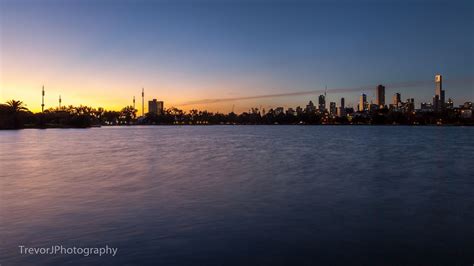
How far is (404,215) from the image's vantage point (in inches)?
623

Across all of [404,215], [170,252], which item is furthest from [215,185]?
[170,252]

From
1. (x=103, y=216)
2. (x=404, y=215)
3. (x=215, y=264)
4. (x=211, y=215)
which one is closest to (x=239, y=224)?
(x=211, y=215)

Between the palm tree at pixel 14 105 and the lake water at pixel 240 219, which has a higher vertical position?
the palm tree at pixel 14 105

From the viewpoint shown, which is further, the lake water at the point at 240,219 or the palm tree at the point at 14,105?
the palm tree at the point at 14,105

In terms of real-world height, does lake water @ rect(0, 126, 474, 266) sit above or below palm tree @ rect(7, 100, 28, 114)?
below

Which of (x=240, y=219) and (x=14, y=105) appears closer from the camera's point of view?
(x=240, y=219)

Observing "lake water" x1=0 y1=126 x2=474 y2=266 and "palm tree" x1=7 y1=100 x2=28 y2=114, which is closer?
"lake water" x1=0 y1=126 x2=474 y2=266

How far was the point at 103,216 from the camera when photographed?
49.1 feet

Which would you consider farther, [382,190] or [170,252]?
[382,190]

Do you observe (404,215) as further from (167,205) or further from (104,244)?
(104,244)

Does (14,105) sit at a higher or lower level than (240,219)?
higher

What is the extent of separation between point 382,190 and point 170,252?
1550 cm

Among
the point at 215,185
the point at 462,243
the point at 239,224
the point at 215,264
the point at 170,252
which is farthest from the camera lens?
the point at 215,185

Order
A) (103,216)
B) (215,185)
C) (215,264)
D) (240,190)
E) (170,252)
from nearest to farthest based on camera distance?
(215,264), (170,252), (103,216), (240,190), (215,185)
